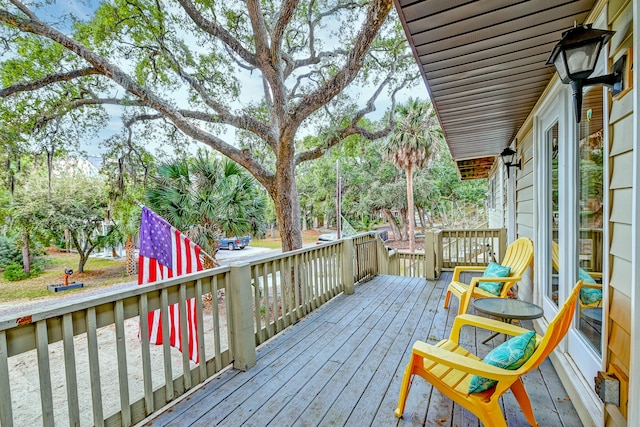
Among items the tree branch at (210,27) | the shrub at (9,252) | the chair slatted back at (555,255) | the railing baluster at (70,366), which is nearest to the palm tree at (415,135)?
the tree branch at (210,27)

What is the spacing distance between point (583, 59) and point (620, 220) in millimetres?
828

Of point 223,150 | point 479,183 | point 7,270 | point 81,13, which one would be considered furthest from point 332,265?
point 479,183

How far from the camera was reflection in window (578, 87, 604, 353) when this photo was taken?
1792 mm

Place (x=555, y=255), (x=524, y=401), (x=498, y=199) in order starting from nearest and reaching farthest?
(x=524, y=401), (x=555, y=255), (x=498, y=199)

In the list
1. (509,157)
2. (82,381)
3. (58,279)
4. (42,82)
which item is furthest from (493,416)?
(58,279)

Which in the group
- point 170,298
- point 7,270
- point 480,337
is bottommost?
point 7,270

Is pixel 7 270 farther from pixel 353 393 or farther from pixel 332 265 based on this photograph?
pixel 353 393

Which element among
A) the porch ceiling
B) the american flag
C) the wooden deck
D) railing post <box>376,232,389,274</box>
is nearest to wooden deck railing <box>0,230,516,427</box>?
the wooden deck

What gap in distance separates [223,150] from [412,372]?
6.07 metres

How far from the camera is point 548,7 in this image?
5.87 feet

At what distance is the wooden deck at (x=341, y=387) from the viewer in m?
1.94

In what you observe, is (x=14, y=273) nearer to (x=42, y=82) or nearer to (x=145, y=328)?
(x=42, y=82)

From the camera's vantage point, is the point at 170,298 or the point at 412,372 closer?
the point at 412,372

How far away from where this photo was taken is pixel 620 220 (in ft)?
4.74
